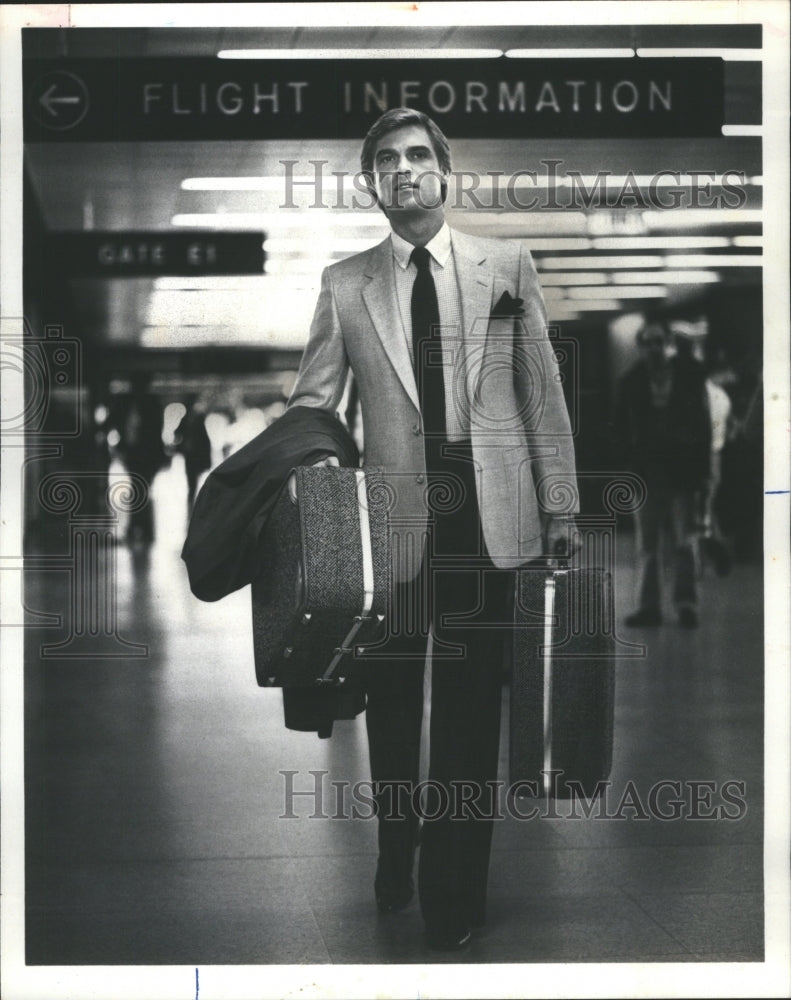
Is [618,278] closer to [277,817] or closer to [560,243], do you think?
[560,243]

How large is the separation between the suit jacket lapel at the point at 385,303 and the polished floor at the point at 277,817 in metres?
0.86

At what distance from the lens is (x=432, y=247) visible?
4270 mm

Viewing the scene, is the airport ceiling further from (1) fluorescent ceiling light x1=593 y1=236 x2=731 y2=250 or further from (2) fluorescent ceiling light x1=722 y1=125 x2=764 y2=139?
(2) fluorescent ceiling light x1=722 y1=125 x2=764 y2=139

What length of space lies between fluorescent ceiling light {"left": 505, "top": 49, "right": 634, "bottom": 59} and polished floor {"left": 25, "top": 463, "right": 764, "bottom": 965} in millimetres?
1520

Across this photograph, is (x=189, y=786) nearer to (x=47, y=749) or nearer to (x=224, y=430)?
(x=47, y=749)

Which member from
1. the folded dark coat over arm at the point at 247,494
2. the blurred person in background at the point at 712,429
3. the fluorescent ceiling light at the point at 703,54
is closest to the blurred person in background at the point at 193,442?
the folded dark coat over arm at the point at 247,494

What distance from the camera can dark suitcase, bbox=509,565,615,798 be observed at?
4.24 metres

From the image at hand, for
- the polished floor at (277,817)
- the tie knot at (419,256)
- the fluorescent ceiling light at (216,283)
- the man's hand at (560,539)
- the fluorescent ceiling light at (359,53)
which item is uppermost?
the fluorescent ceiling light at (359,53)

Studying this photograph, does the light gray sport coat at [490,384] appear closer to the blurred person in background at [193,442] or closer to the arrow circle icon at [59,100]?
the blurred person in background at [193,442]

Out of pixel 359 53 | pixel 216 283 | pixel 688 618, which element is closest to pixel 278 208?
pixel 216 283

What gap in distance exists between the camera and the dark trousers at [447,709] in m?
4.22

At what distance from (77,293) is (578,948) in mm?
2586

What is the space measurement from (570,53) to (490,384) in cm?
106

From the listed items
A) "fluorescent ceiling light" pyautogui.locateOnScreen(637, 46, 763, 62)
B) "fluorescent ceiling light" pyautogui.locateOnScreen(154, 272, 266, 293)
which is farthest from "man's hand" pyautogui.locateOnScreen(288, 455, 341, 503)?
"fluorescent ceiling light" pyautogui.locateOnScreen(637, 46, 763, 62)
